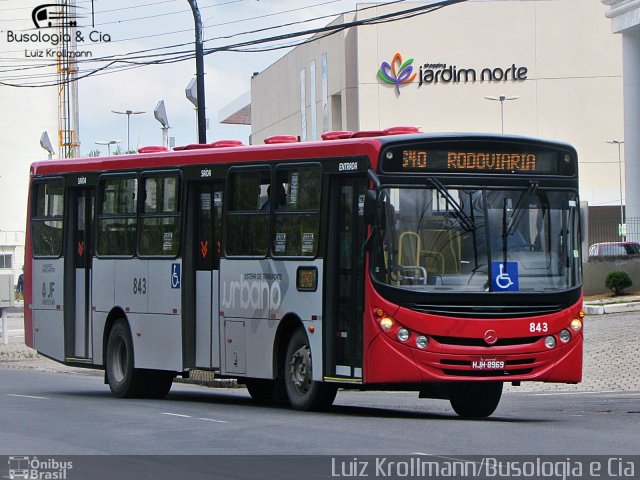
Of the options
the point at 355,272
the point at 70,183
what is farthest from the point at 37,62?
the point at 355,272

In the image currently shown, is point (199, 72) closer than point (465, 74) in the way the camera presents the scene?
Yes

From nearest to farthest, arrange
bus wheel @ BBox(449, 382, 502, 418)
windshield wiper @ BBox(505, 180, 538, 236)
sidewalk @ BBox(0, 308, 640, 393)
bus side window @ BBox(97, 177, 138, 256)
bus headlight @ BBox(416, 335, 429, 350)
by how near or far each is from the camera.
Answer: bus headlight @ BBox(416, 335, 429, 350)
windshield wiper @ BBox(505, 180, 538, 236)
bus wheel @ BBox(449, 382, 502, 418)
bus side window @ BBox(97, 177, 138, 256)
sidewalk @ BBox(0, 308, 640, 393)

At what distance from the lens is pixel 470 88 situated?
9031 cm

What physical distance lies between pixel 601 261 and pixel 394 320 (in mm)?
30476

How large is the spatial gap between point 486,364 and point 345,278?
184cm

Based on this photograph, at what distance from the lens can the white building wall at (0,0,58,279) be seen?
98000 mm

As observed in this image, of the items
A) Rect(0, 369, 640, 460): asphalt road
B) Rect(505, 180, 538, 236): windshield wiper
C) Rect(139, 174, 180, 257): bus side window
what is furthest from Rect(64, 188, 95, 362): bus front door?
Rect(505, 180, 538, 236): windshield wiper

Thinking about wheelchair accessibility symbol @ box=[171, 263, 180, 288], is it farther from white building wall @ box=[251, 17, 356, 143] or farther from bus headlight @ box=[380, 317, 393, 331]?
white building wall @ box=[251, 17, 356, 143]

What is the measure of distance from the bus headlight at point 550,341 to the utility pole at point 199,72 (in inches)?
554

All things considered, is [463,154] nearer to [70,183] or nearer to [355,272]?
[355,272]

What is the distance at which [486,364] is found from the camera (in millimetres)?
15688

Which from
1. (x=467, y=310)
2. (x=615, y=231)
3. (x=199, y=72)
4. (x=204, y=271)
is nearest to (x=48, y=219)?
(x=204, y=271)

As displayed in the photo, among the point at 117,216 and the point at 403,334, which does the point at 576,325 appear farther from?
the point at 117,216

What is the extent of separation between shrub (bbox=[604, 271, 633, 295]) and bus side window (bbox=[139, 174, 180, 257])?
82.2ft
